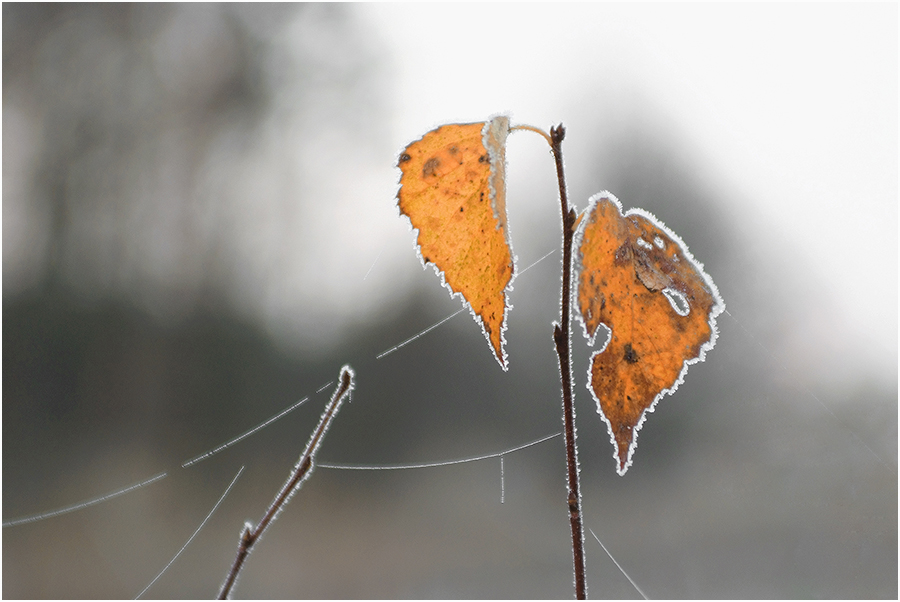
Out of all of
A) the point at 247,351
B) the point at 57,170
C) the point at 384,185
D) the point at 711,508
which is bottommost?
the point at 711,508

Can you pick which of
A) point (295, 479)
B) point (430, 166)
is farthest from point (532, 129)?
point (295, 479)

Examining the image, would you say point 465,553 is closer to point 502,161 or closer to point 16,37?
point 502,161

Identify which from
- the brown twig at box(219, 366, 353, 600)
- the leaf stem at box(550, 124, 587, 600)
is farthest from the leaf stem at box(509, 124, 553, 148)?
the brown twig at box(219, 366, 353, 600)

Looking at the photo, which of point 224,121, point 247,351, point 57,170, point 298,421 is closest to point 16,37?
point 57,170

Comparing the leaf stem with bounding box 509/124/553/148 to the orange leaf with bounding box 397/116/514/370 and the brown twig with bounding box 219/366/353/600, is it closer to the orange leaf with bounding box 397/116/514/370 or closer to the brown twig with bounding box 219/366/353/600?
the orange leaf with bounding box 397/116/514/370

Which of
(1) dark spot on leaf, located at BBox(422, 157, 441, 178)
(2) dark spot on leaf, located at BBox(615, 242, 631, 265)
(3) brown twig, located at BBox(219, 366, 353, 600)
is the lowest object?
(3) brown twig, located at BBox(219, 366, 353, 600)
